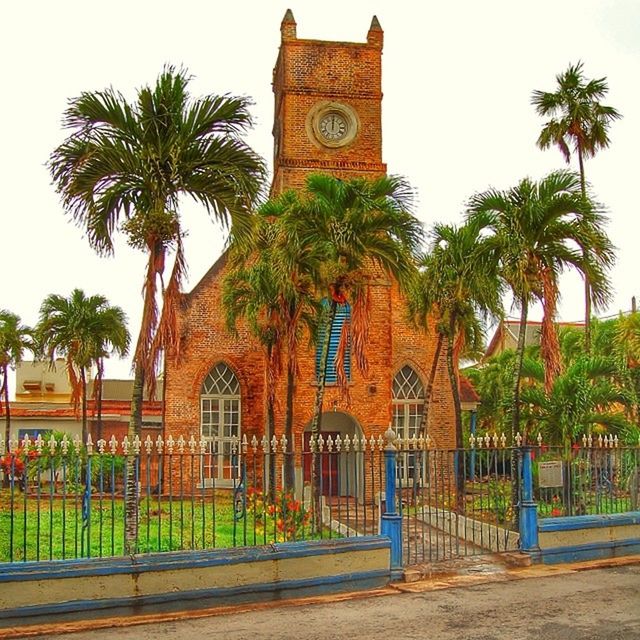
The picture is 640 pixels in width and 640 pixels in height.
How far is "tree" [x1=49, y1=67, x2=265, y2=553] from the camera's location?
11344 mm

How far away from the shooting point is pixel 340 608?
389 inches

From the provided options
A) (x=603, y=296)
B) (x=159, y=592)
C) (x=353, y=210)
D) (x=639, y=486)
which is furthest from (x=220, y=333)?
(x=159, y=592)

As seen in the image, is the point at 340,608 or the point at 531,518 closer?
the point at 340,608

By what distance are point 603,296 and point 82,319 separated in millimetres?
15518

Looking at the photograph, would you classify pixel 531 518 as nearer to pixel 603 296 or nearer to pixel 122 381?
pixel 603 296

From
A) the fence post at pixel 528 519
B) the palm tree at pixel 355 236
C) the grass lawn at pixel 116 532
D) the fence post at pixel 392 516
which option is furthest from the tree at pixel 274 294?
the fence post at pixel 528 519

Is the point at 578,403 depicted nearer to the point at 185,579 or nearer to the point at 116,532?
the point at 116,532

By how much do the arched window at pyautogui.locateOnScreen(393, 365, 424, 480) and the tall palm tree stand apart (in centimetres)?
925

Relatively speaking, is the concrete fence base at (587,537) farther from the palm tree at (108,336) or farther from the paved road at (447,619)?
the palm tree at (108,336)

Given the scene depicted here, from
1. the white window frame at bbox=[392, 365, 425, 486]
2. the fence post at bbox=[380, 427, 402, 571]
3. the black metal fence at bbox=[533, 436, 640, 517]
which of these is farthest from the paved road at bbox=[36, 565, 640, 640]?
the white window frame at bbox=[392, 365, 425, 486]

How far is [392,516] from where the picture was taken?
11250 mm

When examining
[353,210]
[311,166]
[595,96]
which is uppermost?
[595,96]

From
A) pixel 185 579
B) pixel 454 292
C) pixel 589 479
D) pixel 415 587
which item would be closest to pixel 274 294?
pixel 454 292

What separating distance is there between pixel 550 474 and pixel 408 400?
1216 centimetres
